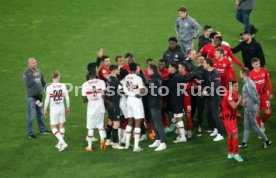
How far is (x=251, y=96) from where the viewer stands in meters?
14.3

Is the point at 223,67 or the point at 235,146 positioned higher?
the point at 223,67

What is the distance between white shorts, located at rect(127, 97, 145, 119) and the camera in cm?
1492

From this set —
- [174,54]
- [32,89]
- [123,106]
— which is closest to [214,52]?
[174,54]

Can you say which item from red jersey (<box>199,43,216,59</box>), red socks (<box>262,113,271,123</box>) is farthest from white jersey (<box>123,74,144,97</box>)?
red socks (<box>262,113,271,123</box>)

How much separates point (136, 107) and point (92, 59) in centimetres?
670

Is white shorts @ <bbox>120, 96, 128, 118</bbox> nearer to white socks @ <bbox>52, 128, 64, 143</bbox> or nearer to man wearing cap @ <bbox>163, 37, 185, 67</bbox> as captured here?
white socks @ <bbox>52, 128, 64, 143</bbox>

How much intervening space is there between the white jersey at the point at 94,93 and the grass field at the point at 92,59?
1.02m

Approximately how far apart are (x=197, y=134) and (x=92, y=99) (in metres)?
2.78

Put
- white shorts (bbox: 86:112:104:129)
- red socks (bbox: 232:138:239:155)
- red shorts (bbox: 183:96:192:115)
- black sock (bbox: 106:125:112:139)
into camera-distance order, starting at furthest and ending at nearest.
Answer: red shorts (bbox: 183:96:192:115) < black sock (bbox: 106:125:112:139) < white shorts (bbox: 86:112:104:129) < red socks (bbox: 232:138:239:155)

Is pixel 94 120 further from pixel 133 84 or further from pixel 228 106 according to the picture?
pixel 228 106

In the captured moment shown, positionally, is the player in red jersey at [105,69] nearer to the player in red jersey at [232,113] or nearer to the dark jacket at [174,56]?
the dark jacket at [174,56]

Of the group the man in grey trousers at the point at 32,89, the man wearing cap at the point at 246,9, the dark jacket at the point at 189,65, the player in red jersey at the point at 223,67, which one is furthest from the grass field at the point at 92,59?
the dark jacket at the point at 189,65

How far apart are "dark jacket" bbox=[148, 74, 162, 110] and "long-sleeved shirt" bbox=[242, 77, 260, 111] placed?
6.34ft

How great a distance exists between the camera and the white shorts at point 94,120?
49.6 feet
